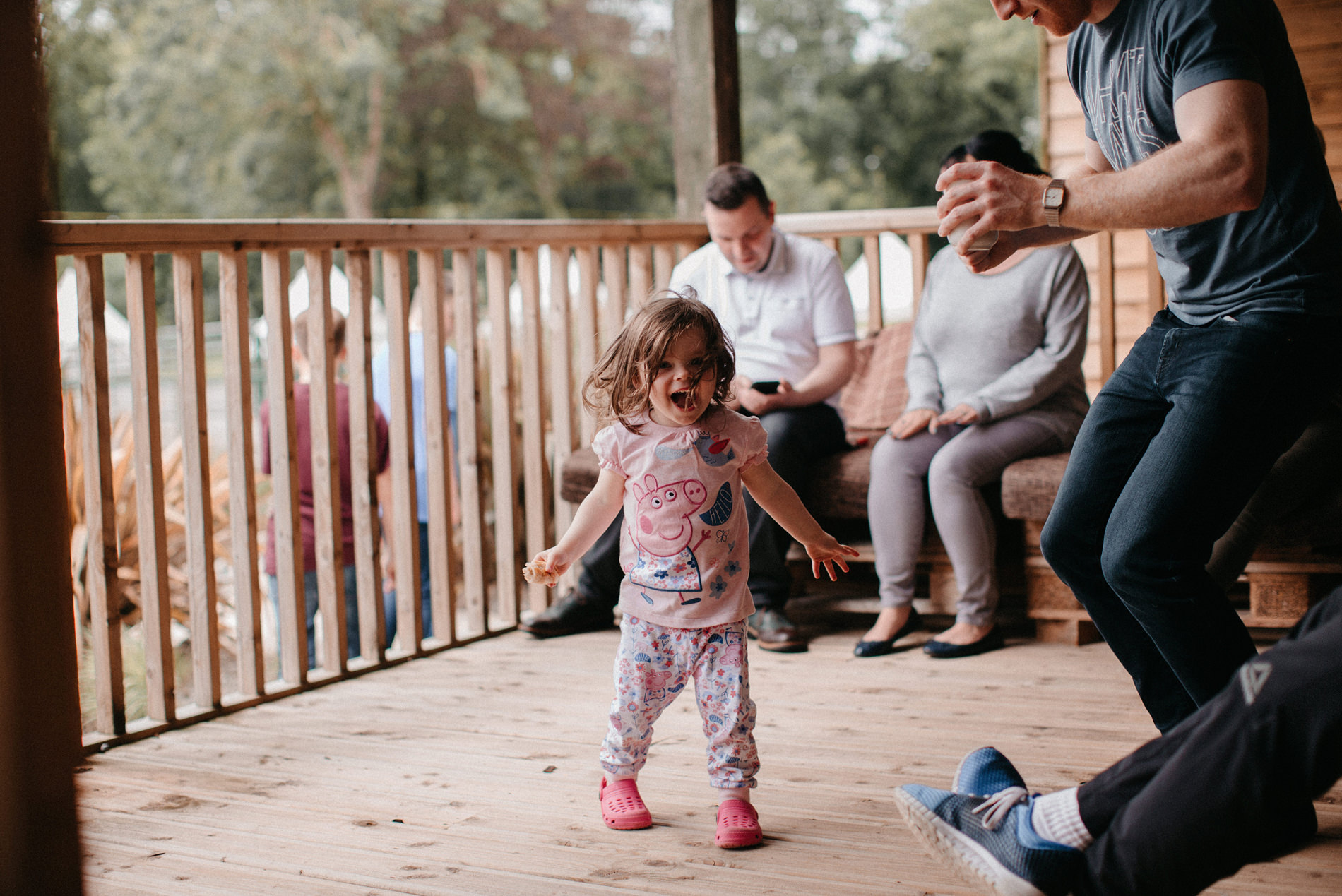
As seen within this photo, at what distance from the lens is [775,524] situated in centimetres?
317

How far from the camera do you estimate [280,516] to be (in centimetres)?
277

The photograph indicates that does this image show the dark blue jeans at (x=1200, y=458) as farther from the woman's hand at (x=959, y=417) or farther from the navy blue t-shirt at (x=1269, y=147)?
the woman's hand at (x=959, y=417)

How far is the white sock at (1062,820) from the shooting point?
4.42 ft

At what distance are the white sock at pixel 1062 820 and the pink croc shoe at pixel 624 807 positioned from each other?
73 centimetres

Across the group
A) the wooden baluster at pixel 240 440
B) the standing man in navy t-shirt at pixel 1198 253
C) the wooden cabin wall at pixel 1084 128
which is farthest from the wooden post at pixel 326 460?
the wooden cabin wall at pixel 1084 128

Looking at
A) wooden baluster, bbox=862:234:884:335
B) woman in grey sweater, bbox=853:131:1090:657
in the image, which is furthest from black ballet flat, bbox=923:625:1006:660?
wooden baluster, bbox=862:234:884:335

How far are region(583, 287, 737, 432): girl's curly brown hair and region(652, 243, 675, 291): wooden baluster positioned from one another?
1.81 meters

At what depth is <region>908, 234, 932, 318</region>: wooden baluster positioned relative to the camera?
12.7ft

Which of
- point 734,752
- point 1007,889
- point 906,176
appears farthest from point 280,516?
point 906,176

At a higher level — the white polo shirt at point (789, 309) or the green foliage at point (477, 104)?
the green foliage at point (477, 104)

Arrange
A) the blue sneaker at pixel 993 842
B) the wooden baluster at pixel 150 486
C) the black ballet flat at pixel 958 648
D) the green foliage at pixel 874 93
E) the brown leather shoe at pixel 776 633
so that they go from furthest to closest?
the green foliage at pixel 874 93, the brown leather shoe at pixel 776 633, the black ballet flat at pixel 958 648, the wooden baluster at pixel 150 486, the blue sneaker at pixel 993 842

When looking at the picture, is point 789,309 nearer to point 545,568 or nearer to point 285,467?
point 285,467

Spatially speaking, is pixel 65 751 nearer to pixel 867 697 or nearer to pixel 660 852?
pixel 660 852

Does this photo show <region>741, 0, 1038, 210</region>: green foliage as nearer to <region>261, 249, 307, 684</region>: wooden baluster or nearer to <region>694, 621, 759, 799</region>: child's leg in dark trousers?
<region>261, 249, 307, 684</region>: wooden baluster
